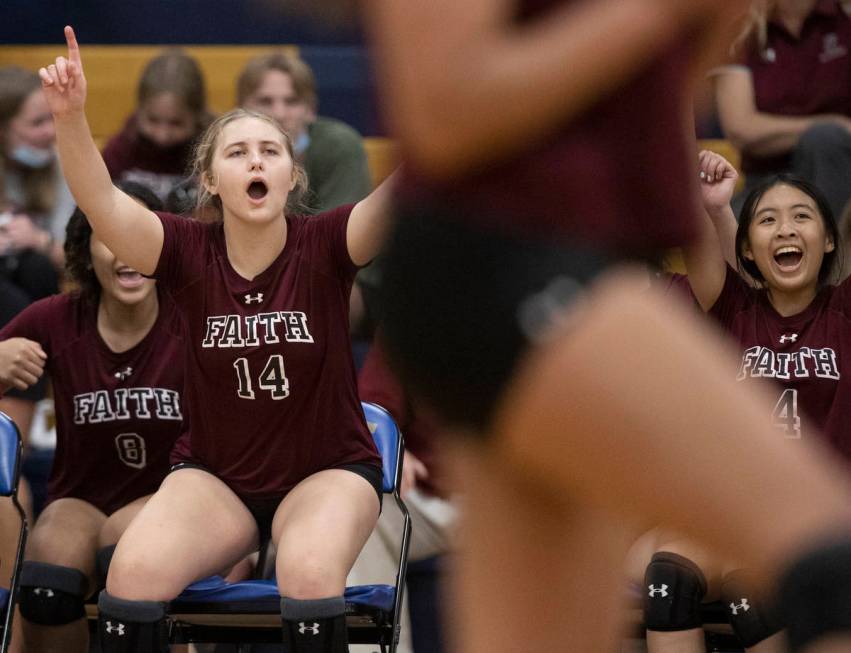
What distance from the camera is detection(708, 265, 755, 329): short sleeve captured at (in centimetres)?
401

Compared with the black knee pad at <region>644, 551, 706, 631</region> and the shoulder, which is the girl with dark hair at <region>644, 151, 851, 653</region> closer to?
the black knee pad at <region>644, 551, 706, 631</region>

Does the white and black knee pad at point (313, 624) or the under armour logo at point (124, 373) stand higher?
the under armour logo at point (124, 373)

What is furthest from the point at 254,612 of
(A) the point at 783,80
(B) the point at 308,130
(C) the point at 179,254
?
(A) the point at 783,80

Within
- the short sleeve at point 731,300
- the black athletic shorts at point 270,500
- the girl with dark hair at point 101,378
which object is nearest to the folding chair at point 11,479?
the girl with dark hair at point 101,378

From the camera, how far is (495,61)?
1.44m

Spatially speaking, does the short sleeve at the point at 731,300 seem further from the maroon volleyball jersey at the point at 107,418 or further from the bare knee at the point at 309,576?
the maroon volleyball jersey at the point at 107,418

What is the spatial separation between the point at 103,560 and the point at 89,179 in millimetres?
1129

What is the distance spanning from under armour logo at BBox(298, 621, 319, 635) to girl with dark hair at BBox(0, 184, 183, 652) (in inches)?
36.4

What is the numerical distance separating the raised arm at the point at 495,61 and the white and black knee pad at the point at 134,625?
2.06m

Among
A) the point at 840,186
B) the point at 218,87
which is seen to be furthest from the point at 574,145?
the point at 218,87

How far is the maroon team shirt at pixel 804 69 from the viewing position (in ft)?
18.8

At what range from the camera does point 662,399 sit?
1412mm

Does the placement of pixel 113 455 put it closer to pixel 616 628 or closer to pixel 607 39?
pixel 616 628

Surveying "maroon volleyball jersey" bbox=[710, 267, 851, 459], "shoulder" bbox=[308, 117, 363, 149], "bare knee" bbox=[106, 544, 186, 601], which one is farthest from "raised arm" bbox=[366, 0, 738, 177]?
"shoulder" bbox=[308, 117, 363, 149]
